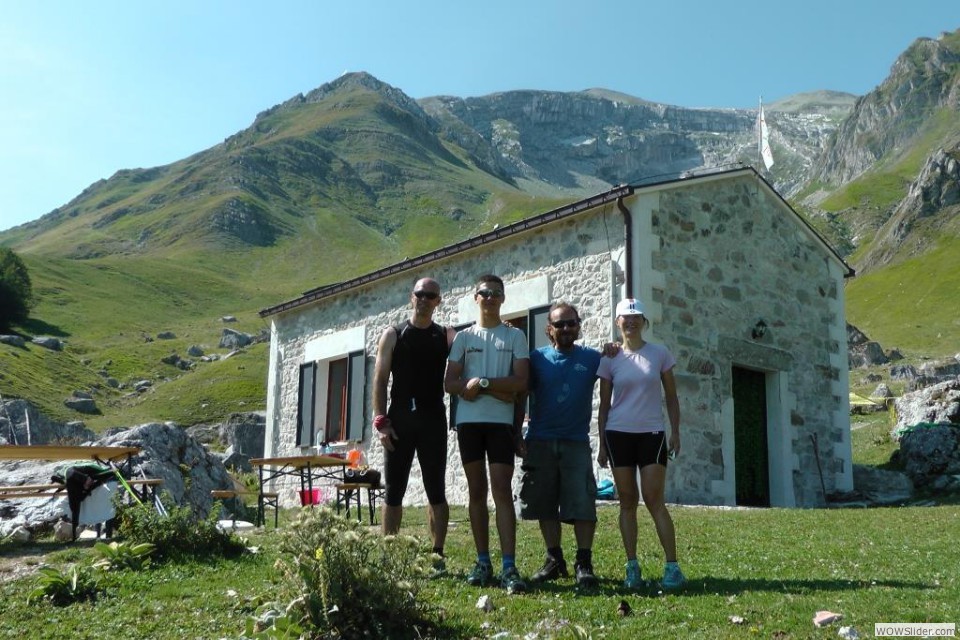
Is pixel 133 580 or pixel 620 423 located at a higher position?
pixel 620 423

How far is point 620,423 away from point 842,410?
403 inches

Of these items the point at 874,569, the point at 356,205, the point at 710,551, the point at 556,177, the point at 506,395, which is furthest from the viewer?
the point at 556,177

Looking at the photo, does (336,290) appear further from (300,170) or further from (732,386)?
(300,170)

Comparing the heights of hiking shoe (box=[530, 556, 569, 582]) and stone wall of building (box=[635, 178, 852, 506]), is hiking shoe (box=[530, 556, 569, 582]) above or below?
below

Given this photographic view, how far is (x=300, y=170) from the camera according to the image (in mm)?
129250

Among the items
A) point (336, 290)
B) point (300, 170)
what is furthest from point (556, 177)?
point (336, 290)

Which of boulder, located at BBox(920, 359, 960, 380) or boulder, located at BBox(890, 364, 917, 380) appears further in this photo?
boulder, located at BBox(890, 364, 917, 380)

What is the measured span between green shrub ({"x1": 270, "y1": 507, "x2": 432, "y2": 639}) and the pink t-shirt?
168 cm

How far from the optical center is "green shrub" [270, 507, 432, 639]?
4.00 metres

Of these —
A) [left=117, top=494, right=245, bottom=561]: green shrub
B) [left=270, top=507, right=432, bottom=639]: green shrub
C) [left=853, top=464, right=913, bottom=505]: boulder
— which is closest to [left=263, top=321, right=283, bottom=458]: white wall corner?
[left=853, top=464, right=913, bottom=505]: boulder

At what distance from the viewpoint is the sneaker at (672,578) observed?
16.6ft

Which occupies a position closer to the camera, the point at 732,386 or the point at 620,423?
the point at 620,423

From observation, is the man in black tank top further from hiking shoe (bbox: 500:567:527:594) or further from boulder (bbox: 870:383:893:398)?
boulder (bbox: 870:383:893:398)

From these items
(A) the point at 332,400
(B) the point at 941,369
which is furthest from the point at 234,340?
(A) the point at 332,400
